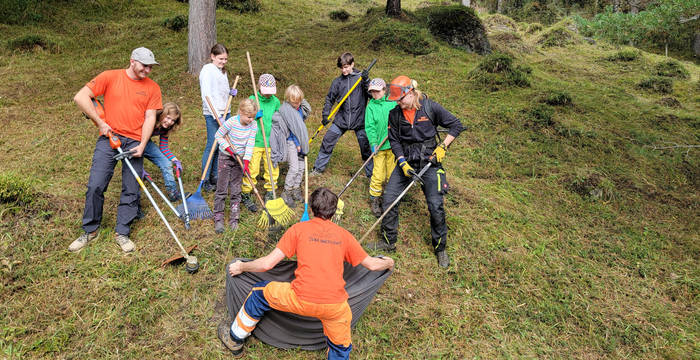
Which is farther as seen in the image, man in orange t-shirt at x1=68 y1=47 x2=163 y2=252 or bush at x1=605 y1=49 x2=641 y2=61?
bush at x1=605 y1=49 x2=641 y2=61

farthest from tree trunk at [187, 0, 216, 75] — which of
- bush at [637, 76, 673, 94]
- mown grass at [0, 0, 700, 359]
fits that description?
bush at [637, 76, 673, 94]

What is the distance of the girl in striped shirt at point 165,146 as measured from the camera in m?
4.93

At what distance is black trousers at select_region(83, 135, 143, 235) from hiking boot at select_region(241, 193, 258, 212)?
1373mm

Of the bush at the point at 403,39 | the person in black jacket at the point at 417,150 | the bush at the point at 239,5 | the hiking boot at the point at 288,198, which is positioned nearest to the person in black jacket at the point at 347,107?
the hiking boot at the point at 288,198

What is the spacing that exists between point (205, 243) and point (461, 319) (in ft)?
10.3

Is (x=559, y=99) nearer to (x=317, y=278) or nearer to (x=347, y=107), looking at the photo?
(x=347, y=107)

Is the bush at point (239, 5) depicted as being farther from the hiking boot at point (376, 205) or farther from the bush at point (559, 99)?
the hiking boot at point (376, 205)

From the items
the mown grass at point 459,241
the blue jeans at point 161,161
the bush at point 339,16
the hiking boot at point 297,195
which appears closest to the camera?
the mown grass at point 459,241

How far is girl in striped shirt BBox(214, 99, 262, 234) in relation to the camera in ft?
15.8

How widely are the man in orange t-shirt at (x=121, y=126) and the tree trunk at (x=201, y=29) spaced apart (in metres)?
5.49

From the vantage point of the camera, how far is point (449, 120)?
15.5 feet

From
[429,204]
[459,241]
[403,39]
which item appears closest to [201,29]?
[403,39]

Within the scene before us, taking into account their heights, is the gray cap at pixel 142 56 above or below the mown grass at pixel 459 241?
above

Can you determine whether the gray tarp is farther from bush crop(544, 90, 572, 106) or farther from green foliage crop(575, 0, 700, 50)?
bush crop(544, 90, 572, 106)
